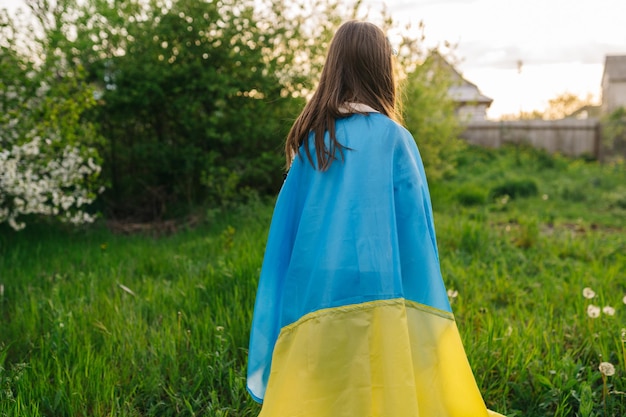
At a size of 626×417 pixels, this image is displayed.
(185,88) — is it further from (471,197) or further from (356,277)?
(356,277)

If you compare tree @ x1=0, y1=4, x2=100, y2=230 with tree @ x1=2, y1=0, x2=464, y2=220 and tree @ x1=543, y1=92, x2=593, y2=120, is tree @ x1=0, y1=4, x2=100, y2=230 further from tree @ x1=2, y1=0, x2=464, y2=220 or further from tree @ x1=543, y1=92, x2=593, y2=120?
tree @ x1=543, y1=92, x2=593, y2=120

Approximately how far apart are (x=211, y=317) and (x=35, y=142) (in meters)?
2.80

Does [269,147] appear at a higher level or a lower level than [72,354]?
higher

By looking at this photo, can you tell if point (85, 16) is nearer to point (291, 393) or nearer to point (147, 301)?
point (147, 301)

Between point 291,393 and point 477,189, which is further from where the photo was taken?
point 477,189

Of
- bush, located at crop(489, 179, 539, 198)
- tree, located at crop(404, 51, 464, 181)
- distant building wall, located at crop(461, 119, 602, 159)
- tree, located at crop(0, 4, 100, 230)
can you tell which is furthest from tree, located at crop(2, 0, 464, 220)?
distant building wall, located at crop(461, 119, 602, 159)

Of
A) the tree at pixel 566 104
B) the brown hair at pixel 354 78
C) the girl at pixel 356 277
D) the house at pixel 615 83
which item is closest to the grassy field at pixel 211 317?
the girl at pixel 356 277

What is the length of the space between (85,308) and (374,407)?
222cm

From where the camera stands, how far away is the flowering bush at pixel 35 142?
16.7 ft

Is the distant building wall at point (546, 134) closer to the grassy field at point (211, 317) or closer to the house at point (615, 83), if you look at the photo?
the house at point (615, 83)

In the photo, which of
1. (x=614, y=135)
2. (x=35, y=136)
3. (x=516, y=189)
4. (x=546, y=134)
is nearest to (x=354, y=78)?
(x=35, y=136)

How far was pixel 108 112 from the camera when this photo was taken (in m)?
7.03

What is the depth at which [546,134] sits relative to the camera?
52.9ft

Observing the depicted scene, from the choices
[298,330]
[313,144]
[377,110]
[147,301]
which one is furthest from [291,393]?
[147,301]
